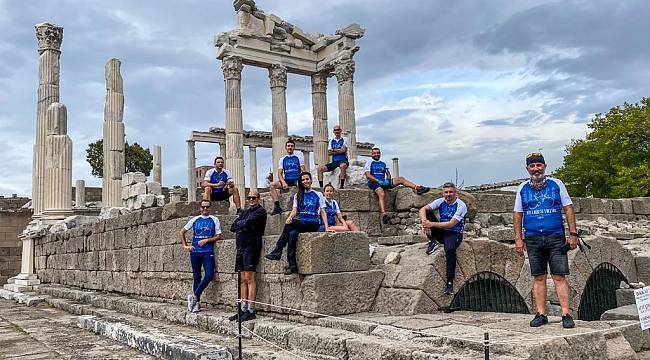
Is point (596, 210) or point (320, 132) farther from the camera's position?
point (320, 132)

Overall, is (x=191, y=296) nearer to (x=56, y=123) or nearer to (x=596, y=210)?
(x=596, y=210)

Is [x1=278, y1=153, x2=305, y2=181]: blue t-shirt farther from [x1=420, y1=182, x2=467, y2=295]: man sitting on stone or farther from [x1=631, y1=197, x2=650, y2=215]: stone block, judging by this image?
[x1=631, y1=197, x2=650, y2=215]: stone block

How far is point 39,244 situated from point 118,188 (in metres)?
5.12

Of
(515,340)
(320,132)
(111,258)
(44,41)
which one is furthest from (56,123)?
(515,340)

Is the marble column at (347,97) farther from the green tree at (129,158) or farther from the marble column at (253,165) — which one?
the green tree at (129,158)

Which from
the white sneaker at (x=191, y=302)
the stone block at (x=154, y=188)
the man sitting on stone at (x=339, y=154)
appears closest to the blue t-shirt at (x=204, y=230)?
the white sneaker at (x=191, y=302)

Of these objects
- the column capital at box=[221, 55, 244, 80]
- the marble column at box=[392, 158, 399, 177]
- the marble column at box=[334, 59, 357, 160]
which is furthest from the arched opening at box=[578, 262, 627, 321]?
the marble column at box=[392, 158, 399, 177]

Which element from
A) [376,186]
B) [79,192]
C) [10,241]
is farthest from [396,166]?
[376,186]

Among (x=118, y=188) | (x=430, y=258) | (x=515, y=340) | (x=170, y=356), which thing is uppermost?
(x=118, y=188)

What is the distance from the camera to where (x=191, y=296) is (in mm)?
8758

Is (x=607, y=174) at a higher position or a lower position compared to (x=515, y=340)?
higher

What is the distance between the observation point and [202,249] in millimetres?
8828

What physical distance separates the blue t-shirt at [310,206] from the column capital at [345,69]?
19.0 m

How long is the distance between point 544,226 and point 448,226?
5.42 feet
